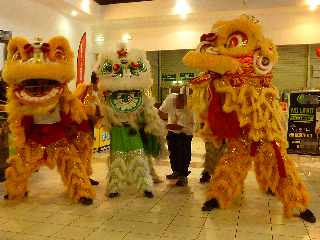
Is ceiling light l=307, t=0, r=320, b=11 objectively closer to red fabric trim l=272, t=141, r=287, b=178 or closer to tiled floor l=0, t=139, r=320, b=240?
tiled floor l=0, t=139, r=320, b=240

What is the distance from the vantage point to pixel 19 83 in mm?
3854

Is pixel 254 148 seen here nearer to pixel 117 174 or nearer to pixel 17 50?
pixel 117 174

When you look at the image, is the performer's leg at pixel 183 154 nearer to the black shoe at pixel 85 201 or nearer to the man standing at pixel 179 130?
the man standing at pixel 179 130

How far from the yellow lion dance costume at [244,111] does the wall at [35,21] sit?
4.32 meters

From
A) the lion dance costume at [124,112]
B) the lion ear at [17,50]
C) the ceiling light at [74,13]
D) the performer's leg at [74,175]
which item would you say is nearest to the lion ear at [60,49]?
the lion ear at [17,50]

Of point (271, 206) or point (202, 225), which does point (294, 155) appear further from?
point (202, 225)

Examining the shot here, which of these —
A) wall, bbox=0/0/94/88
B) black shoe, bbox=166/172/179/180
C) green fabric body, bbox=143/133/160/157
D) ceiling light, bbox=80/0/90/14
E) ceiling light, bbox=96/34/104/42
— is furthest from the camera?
ceiling light, bbox=96/34/104/42

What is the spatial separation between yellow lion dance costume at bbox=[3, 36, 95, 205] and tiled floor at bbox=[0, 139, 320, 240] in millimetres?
282

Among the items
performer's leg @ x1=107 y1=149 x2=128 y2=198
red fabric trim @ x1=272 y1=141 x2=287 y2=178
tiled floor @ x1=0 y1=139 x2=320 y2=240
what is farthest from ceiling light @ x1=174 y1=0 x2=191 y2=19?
red fabric trim @ x1=272 y1=141 x2=287 y2=178

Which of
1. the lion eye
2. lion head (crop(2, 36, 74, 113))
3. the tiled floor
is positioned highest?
the lion eye

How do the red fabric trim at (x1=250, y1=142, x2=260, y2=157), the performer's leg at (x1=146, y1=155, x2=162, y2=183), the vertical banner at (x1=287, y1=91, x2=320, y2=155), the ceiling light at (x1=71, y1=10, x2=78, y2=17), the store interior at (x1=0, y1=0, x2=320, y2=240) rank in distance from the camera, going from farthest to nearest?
1. the ceiling light at (x1=71, y1=10, x2=78, y2=17)
2. the vertical banner at (x1=287, y1=91, x2=320, y2=155)
3. the performer's leg at (x1=146, y1=155, x2=162, y2=183)
4. the red fabric trim at (x1=250, y1=142, x2=260, y2=157)
5. the store interior at (x1=0, y1=0, x2=320, y2=240)


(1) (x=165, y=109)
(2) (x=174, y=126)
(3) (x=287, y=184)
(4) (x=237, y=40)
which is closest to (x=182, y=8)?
(1) (x=165, y=109)

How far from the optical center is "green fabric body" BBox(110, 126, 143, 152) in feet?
13.7

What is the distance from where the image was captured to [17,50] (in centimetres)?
386
